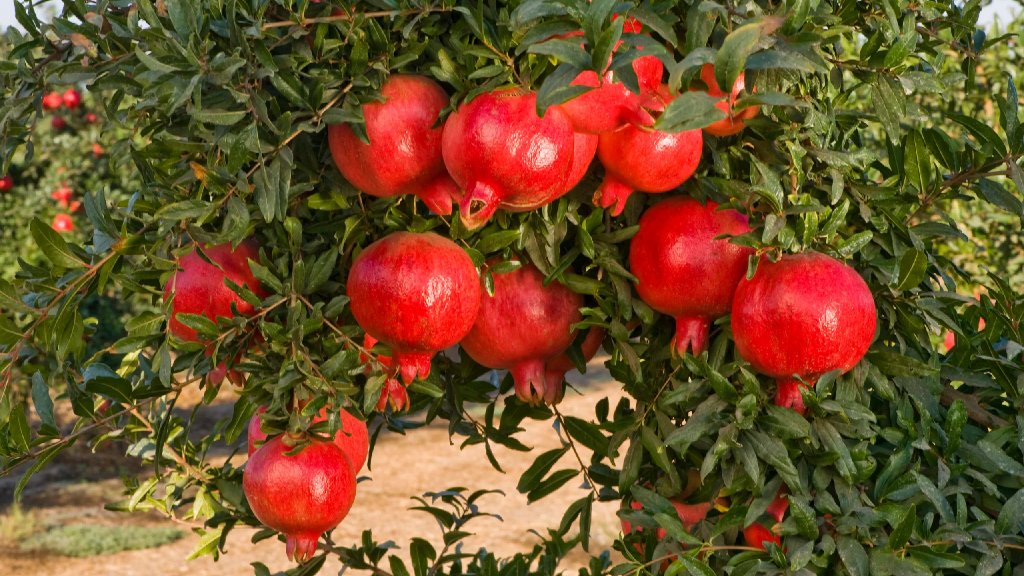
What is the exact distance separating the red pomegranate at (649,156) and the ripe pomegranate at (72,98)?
6658 millimetres

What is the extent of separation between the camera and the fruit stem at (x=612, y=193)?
1023mm

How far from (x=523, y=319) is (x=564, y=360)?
0.15m

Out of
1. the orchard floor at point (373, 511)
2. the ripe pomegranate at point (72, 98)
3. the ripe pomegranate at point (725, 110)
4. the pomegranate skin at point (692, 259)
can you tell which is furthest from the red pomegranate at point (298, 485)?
the ripe pomegranate at point (72, 98)

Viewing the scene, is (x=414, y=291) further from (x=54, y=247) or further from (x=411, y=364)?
(x=54, y=247)

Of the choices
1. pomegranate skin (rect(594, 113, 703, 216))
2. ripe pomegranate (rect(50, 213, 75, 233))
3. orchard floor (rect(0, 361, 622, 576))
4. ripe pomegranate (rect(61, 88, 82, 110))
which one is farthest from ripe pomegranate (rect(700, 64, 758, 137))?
ripe pomegranate (rect(61, 88, 82, 110))

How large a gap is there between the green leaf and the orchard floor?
3673 mm

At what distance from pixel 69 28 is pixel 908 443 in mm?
1027

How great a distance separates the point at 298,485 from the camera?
1076mm

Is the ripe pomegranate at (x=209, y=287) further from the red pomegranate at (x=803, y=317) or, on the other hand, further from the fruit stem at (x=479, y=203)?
the red pomegranate at (x=803, y=317)

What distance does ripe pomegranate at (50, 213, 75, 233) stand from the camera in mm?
6381

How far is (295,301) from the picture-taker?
3.48 feet

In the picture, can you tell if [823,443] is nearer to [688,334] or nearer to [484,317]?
[688,334]

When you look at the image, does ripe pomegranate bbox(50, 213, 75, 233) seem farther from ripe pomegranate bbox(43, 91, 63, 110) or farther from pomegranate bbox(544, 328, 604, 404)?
pomegranate bbox(544, 328, 604, 404)

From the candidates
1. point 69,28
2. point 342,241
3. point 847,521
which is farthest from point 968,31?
point 69,28
